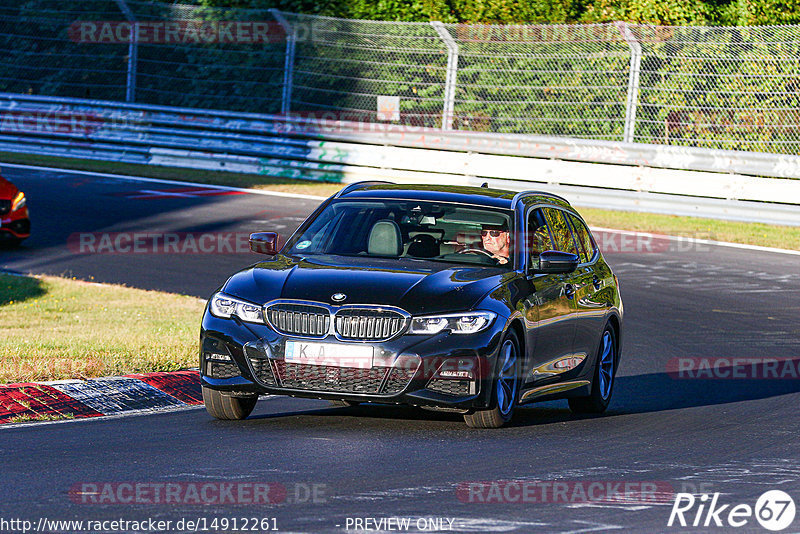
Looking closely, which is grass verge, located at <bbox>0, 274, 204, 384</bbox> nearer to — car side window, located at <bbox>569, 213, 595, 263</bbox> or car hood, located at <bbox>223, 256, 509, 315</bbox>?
car hood, located at <bbox>223, 256, 509, 315</bbox>

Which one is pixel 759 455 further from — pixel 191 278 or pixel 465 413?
pixel 191 278

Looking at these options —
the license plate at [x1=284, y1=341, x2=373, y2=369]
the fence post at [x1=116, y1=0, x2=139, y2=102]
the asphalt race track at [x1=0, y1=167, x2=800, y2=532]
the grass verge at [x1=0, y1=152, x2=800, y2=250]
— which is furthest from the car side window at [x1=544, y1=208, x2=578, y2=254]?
the fence post at [x1=116, y1=0, x2=139, y2=102]

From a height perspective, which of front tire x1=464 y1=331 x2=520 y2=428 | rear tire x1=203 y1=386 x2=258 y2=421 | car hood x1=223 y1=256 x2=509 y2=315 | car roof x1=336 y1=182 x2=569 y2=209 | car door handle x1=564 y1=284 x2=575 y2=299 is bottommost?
Result: rear tire x1=203 y1=386 x2=258 y2=421

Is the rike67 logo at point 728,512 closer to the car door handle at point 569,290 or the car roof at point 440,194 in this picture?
the car door handle at point 569,290

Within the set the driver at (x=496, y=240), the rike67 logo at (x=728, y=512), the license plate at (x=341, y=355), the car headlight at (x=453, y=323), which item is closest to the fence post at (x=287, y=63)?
the driver at (x=496, y=240)

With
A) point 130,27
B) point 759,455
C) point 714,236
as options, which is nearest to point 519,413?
point 759,455

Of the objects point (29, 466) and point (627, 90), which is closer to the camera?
point (29, 466)

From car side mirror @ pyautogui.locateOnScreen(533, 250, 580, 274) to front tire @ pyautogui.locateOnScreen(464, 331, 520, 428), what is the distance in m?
0.74

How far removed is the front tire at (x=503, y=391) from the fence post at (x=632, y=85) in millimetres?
15736

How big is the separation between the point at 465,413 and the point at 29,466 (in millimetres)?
2884

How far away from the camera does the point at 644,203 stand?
77.1 ft

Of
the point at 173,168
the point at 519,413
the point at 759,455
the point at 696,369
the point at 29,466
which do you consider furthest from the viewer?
the point at 173,168

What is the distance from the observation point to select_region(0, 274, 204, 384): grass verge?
10.6m

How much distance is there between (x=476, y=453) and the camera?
320 inches
